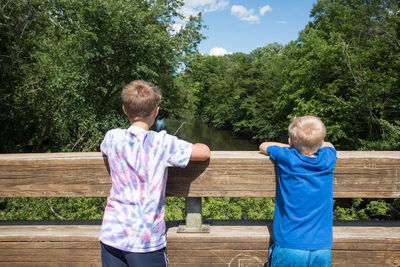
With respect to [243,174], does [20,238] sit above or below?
below

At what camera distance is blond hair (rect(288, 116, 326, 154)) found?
157cm

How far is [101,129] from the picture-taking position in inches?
560

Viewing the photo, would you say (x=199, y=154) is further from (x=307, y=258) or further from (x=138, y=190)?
(x=307, y=258)

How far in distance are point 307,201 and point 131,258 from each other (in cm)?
94

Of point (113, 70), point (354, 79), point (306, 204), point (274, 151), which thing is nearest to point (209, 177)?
point (274, 151)

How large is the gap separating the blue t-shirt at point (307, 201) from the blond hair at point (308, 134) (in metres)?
0.06

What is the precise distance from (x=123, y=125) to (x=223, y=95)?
31.0 meters

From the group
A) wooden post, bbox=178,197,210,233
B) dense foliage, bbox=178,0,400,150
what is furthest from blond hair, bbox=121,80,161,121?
dense foliage, bbox=178,0,400,150

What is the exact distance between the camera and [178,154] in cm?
148

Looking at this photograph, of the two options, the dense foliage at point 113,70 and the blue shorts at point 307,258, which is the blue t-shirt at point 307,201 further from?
the dense foliage at point 113,70

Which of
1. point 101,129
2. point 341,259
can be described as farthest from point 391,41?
point 341,259

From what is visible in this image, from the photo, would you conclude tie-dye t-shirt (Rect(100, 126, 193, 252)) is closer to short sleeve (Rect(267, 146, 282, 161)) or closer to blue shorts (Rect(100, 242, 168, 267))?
blue shorts (Rect(100, 242, 168, 267))

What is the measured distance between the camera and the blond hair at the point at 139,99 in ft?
4.96

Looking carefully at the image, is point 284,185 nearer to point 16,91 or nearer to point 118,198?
point 118,198
